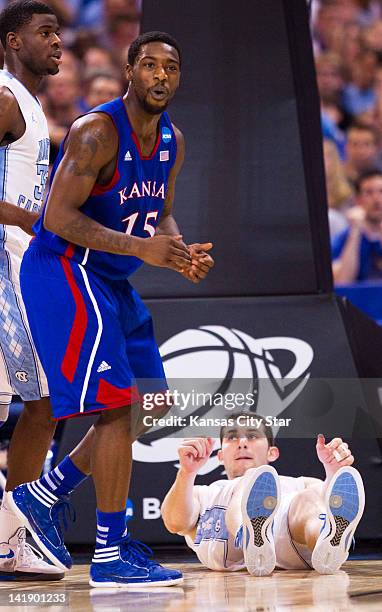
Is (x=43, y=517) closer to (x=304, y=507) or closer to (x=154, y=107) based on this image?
(x=304, y=507)

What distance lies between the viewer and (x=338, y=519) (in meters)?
3.57

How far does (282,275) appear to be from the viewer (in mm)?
4926

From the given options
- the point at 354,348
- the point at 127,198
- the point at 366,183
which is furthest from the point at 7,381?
the point at 366,183

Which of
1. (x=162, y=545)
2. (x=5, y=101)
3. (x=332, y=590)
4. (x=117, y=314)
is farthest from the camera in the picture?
(x=162, y=545)

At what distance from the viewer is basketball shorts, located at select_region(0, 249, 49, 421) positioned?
12.1ft

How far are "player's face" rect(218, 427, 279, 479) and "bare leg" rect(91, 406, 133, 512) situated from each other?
797mm

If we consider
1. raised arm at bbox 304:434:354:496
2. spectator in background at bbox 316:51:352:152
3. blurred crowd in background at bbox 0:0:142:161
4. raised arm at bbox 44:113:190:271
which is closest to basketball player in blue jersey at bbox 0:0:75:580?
raised arm at bbox 44:113:190:271

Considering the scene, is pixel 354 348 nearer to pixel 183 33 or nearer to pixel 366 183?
pixel 183 33

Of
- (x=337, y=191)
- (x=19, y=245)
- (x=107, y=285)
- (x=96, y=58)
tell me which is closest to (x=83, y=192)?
(x=107, y=285)

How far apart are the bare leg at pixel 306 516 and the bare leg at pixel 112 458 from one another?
78cm

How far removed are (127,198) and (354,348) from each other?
1647mm

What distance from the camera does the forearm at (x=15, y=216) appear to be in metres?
3.65

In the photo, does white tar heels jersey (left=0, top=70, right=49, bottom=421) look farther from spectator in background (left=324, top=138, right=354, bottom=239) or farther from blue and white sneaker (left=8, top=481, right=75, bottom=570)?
spectator in background (left=324, top=138, right=354, bottom=239)

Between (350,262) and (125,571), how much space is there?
5047 mm
